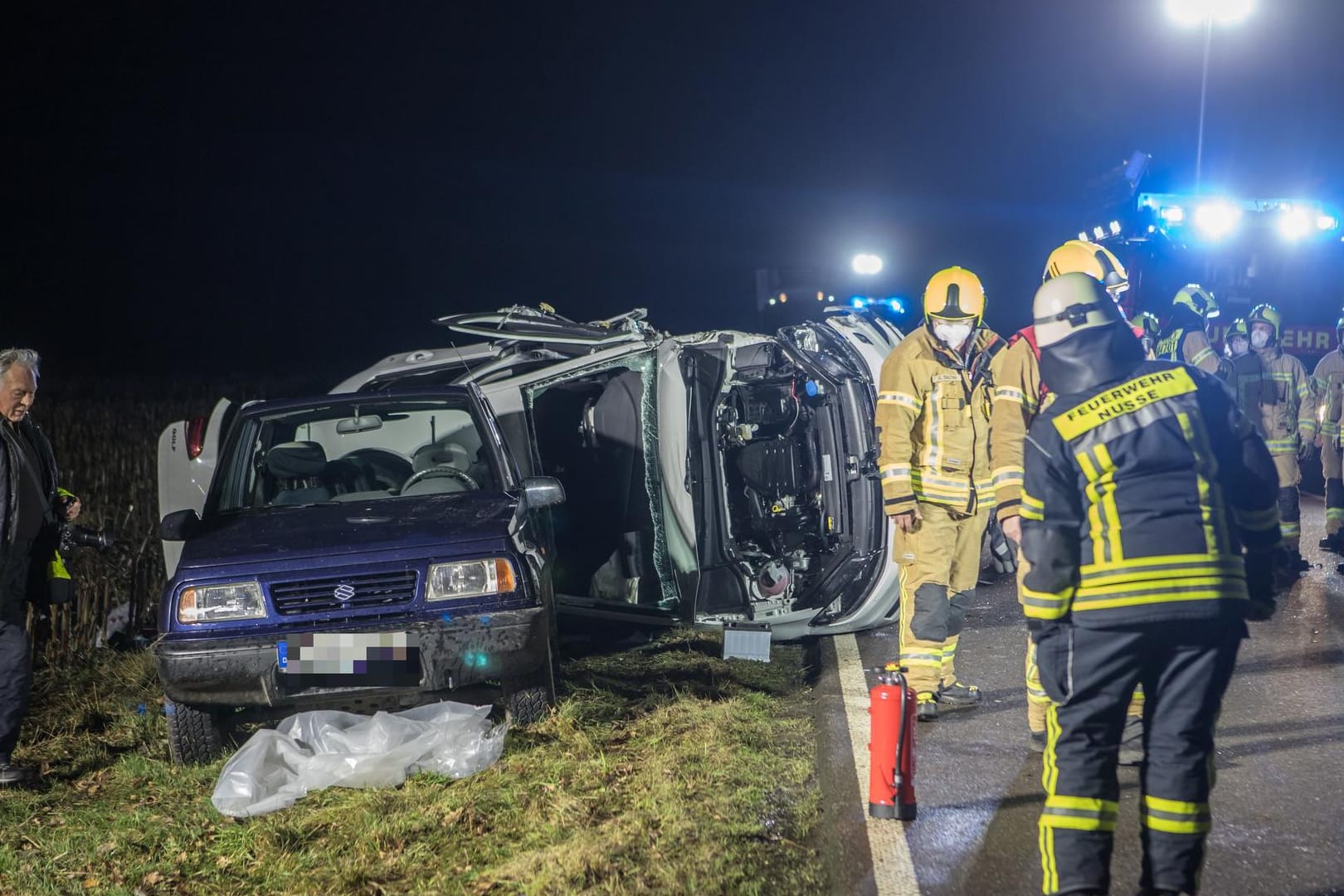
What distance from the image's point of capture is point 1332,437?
356 inches

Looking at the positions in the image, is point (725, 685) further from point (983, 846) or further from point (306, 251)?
point (306, 251)

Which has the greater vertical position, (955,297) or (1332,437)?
(955,297)

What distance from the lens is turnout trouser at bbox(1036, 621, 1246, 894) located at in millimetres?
2930

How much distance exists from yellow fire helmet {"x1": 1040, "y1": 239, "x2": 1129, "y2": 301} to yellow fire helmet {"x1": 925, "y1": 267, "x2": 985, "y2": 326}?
33 cm

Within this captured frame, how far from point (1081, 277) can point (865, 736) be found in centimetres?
239

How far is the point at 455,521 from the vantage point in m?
5.08

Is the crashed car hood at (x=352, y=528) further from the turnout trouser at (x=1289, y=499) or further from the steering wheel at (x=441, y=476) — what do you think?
the turnout trouser at (x=1289, y=499)

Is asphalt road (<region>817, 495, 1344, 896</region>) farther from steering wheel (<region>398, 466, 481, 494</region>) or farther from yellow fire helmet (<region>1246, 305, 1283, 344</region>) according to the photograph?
yellow fire helmet (<region>1246, 305, 1283, 344</region>)

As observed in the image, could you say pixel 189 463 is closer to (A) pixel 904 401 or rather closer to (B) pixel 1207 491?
(A) pixel 904 401

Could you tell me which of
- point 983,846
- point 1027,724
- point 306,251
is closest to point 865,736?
point 1027,724

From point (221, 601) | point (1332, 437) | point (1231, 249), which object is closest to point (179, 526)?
point (221, 601)

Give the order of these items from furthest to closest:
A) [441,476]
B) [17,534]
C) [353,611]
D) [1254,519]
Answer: [441,476] < [17,534] < [353,611] < [1254,519]

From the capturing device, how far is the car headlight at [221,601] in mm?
4703

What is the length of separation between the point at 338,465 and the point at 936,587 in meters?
3.27
